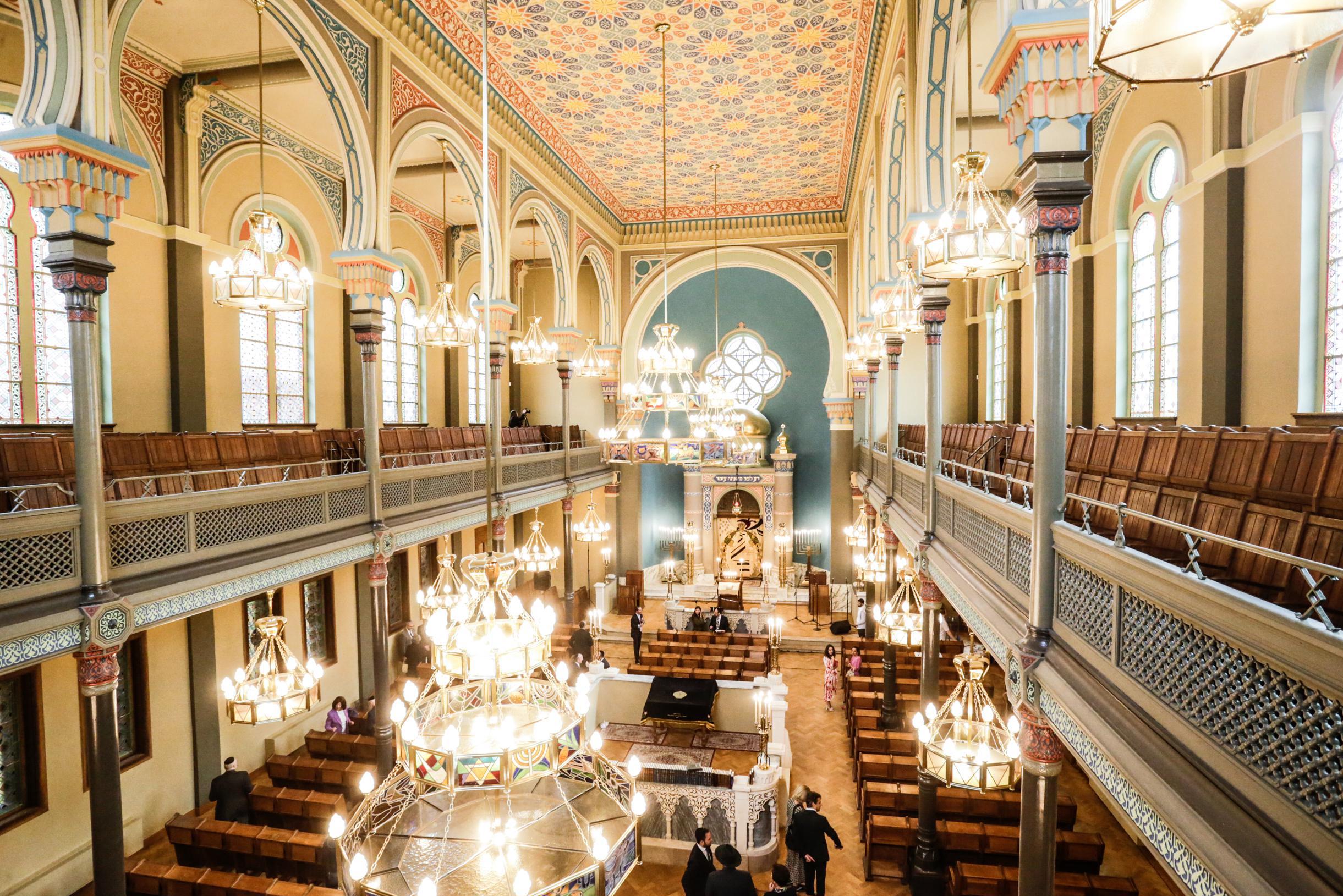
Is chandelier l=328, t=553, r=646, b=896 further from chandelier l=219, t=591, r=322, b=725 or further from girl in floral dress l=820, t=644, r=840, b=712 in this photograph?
girl in floral dress l=820, t=644, r=840, b=712

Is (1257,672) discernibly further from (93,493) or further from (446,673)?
(93,493)

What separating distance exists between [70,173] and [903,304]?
777 cm

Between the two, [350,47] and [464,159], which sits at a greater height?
A: [350,47]

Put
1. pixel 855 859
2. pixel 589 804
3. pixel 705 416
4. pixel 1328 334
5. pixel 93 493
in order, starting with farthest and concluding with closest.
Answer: pixel 705 416
pixel 855 859
pixel 1328 334
pixel 93 493
pixel 589 804

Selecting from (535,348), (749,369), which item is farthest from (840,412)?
(535,348)

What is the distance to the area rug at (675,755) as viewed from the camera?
32.7ft

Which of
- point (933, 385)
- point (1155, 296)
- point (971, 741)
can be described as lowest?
point (971, 741)

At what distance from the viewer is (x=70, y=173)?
17.9ft

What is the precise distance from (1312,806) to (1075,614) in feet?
5.86

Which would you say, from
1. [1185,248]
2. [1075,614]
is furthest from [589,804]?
[1185,248]

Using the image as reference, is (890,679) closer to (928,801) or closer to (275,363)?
(928,801)

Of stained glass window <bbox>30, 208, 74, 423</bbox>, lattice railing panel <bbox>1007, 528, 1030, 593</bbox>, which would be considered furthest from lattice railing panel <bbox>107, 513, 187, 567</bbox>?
lattice railing panel <bbox>1007, 528, 1030, 593</bbox>

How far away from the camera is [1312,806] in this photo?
212cm

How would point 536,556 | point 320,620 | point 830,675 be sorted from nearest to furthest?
point 536,556 < point 320,620 < point 830,675
